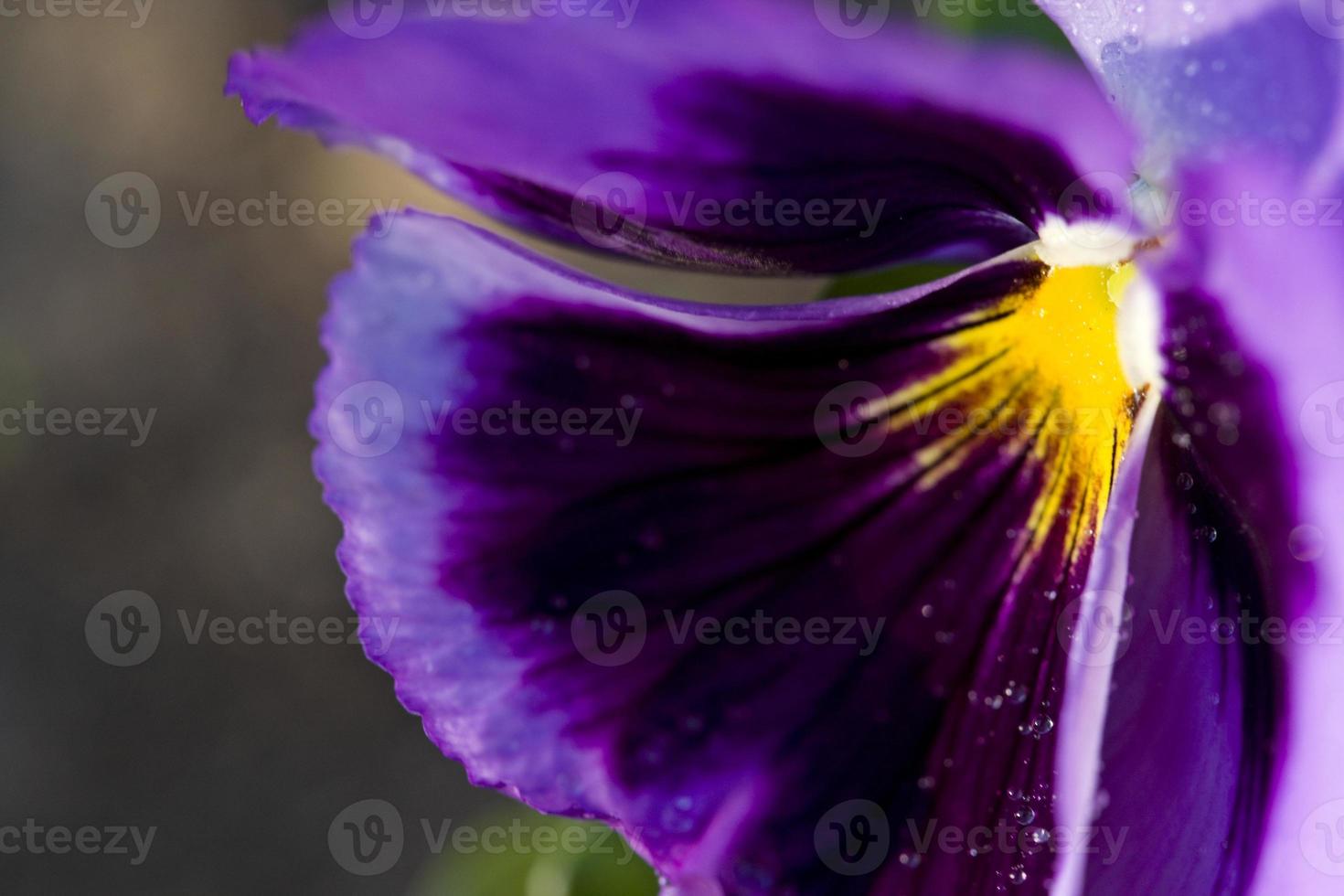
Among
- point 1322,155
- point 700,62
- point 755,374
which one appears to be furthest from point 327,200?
point 1322,155

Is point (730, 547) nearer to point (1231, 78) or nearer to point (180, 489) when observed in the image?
point (1231, 78)

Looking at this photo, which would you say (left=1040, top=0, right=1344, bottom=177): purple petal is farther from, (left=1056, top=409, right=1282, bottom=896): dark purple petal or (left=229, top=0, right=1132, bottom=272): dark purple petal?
(left=1056, top=409, right=1282, bottom=896): dark purple petal

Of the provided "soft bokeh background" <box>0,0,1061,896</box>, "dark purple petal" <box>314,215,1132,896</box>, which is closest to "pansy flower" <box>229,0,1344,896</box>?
"dark purple petal" <box>314,215,1132,896</box>

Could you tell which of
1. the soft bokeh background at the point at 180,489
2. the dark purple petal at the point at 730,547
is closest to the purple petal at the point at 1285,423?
the dark purple petal at the point at 730,547

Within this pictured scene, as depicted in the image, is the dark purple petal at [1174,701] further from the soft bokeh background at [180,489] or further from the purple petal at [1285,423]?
the soft bokeh background at [180,489]

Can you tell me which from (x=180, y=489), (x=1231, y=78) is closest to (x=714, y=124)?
(x=1231, y=78)

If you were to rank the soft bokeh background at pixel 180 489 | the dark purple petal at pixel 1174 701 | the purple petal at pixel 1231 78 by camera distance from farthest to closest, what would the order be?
the soft bokeh background at pixel 180 489 < the dark purple petal at pixel 1174 701 < the purple petal at pixel 1231 78

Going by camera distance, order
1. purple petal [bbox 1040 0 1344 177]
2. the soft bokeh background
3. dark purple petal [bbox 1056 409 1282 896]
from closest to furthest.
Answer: purple petal [bbox 1040 0 1344 177] → dark purple petal [bbox 1056 409 1282 896] → the soft bokeh background
